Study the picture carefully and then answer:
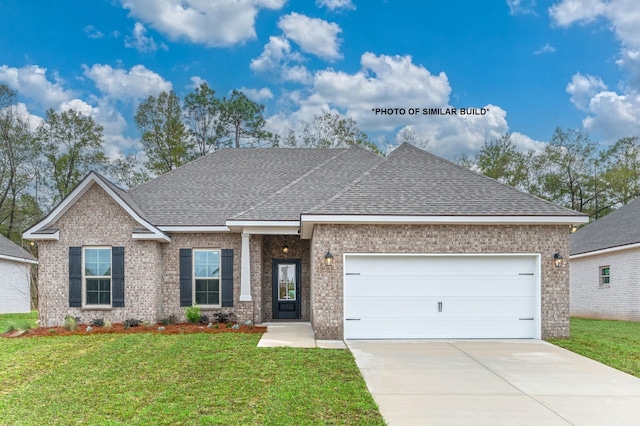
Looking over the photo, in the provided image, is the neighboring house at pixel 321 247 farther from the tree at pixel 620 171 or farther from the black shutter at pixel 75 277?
the tree at pixel 620 171

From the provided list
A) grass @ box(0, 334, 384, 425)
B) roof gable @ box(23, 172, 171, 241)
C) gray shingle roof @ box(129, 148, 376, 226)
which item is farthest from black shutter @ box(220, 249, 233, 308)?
grass @ box(0, 334, 384, 425)

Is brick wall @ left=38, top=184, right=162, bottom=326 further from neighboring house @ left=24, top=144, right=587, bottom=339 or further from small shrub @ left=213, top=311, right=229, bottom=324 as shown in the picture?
small shrub @ left=213, top=311, right=229, bottom=324

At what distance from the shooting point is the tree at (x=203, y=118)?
103 ft

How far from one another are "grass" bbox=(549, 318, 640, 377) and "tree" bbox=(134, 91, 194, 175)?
24174mm

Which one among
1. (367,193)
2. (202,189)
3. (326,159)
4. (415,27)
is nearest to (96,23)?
(202,189)

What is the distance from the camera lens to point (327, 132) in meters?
32.2

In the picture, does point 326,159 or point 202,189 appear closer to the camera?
point 202,189

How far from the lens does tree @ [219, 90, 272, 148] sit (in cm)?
3131

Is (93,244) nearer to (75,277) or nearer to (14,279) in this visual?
(75,277)

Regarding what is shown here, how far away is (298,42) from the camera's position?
23672 mm

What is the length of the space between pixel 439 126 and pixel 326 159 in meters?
13.3

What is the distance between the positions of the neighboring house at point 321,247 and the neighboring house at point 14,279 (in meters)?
11.6

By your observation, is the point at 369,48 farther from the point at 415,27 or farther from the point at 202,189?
the point at 202,189

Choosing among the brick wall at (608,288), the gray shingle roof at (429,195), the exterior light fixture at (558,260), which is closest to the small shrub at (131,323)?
the gray shingle roof at (429,195)
